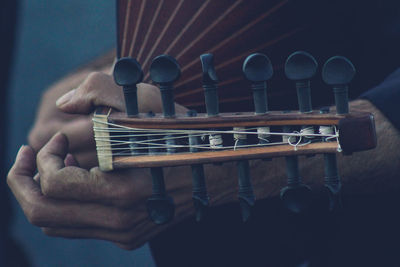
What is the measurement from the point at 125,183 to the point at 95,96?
0.16m

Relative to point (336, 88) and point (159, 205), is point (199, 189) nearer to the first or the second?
point (159, 205)

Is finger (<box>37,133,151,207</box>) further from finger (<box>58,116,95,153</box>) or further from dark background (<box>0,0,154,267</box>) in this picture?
dark background (<box>0,0,154,267</box>)

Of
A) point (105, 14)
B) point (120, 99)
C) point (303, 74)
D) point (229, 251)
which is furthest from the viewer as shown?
point (105, 14)

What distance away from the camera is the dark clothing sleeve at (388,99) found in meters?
0.98

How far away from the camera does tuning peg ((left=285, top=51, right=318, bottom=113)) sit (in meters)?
0.78

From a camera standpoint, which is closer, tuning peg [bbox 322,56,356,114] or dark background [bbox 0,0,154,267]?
tuning peg [bbox 322,56,356,114]

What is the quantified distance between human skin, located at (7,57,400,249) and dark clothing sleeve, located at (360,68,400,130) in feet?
0.04

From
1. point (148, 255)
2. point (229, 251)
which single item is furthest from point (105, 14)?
point (229, 251)

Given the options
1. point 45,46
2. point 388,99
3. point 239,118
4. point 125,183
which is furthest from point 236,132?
point 45,46

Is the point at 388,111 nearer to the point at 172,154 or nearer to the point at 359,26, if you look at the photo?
the point at 359,26

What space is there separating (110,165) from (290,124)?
0.96 ft

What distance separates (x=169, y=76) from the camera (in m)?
0.81

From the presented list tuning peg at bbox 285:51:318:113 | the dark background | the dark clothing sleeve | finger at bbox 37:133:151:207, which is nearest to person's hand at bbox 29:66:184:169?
finger at bbox 37:133:151:207

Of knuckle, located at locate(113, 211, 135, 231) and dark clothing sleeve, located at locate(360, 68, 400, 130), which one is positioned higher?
dark clothing sleeve, located at locate(360, 68, 400, 130)
